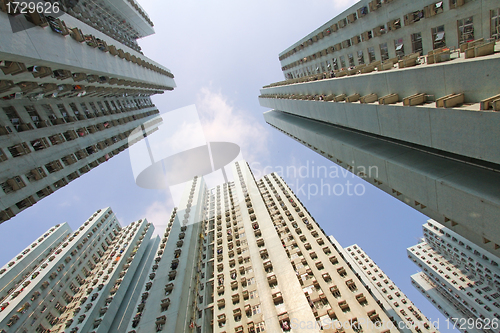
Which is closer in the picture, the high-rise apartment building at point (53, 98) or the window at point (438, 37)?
the high-rise apartment building at point (53, 98)

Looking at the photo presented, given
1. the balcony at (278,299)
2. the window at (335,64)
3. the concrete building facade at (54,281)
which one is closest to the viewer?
the balcony at (278,299)

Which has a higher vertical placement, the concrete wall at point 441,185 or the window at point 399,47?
the window at point 399,47

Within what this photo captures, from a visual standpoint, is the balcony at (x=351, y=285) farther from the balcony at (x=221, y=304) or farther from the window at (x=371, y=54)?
the window at (x=371, y=54)

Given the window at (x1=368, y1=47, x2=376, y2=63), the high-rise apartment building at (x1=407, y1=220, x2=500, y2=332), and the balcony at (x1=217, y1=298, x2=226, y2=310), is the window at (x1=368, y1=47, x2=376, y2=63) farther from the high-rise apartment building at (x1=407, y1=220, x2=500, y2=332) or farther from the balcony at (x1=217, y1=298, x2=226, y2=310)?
the high-rise apartment building at (x1=407, y1=220, x2=500, y2=332)

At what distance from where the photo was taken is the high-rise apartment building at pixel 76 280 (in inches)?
1459

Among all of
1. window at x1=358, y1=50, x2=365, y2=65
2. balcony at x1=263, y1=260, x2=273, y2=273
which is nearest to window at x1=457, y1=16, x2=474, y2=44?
Answer: window at x1=358, y1=50, x2=365, y2=65

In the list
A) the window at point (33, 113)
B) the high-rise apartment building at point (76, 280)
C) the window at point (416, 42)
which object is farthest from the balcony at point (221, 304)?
the window at point (416, 42)

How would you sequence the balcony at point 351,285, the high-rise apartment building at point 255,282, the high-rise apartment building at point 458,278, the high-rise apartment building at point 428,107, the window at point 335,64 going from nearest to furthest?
the high-rise apartment building at point 428,107 → the high-rise apartment building at point 255,282 → the balcony at point 351,285 → the window at point 335,64 → the high-rise apartment building at point 458,278

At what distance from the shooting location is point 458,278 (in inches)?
2613

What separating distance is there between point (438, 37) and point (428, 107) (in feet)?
37.9

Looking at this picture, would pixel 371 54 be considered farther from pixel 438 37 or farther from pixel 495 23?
pixel 495 23

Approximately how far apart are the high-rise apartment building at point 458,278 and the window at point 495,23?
60329 mm

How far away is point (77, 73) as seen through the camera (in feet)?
75.5

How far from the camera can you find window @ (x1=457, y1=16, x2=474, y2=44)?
17234 mm
